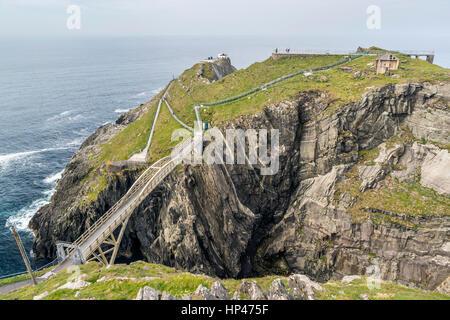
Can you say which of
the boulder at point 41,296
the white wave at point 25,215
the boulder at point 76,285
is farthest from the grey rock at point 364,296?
the white wave at point 25,215

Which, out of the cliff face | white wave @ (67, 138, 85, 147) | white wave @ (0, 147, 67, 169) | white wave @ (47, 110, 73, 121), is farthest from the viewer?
white wave @ (47, 110, 73, 121)

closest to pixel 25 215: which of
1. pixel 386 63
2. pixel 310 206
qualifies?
pixel 310 206

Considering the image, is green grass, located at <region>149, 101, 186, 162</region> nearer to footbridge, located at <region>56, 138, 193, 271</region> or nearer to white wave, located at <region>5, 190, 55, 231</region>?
footbridge, located at <region>56, 138, 193, 271</region>

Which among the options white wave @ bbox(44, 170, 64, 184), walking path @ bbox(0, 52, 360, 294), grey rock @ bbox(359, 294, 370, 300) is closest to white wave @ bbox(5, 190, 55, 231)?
white wave @ bbox(44, 170, 64, 184)

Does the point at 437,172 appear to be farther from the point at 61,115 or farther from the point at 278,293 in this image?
the point at 61,115

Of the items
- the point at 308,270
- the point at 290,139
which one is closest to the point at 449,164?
the point at 290,139

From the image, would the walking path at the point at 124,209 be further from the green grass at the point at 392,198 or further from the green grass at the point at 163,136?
the green grass at the point at 392,198

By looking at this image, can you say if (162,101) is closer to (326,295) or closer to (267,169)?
(267,169)

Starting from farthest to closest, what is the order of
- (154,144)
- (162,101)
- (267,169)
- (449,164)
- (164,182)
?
1. (162,101)
2. (154,144)
3. (267,169)
4. (164,182)
5. (449,164)
